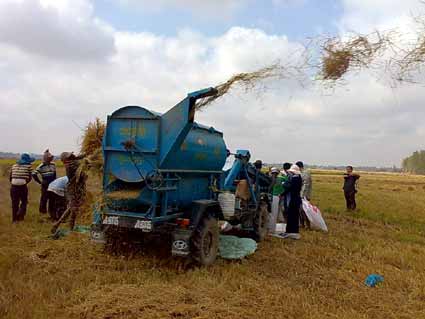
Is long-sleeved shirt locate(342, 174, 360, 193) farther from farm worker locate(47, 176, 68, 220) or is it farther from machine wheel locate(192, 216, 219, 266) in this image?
farm worker locate(47, 176, 68, 220)

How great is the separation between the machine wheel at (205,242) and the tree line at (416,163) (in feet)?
433

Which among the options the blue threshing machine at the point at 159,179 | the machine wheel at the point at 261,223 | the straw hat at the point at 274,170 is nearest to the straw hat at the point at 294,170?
the straw hat at the point at 274,170

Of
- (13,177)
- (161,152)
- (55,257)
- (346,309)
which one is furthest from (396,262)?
(13,177)

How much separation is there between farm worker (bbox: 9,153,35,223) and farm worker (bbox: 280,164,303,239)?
611 cm

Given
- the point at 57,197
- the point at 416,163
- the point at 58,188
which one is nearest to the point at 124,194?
the point at 58,188

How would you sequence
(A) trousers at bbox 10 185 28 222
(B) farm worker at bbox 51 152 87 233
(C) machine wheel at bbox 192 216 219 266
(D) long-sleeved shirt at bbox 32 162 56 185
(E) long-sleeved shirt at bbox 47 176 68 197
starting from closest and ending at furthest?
(C) machine wheel at bbox 192 216 219 266, (B) farm worker at bbox 51 152 87 233, (E) long-sleeved shirt at bbox 47 176 68 197, (A) trousers at bbox 10 185 28 222, (D) long-sleeved shirt at bbox 32 162 56 185

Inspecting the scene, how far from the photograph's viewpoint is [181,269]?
6410 mm

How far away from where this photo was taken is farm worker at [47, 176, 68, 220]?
9.51 meters

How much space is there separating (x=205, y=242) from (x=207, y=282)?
122 cm

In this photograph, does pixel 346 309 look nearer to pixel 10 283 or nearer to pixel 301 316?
pixel 301 316

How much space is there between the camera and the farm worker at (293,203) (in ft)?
32.7

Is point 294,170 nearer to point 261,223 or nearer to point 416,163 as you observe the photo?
point 261,223

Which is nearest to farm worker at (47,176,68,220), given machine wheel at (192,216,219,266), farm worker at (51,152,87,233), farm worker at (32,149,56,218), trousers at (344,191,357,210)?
farm worker at (32,149,56,218)

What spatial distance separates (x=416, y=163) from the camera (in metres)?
130
